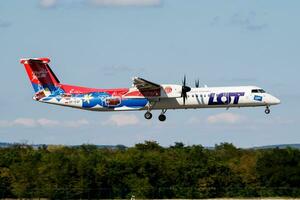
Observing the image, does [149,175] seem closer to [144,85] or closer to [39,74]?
[144,85]

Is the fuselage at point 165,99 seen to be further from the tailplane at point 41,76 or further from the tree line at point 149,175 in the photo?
the tree line at point 149,175

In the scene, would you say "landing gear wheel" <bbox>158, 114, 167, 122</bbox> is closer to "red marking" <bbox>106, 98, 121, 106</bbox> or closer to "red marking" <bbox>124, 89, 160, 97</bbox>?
"red marking" <bbox>124, 89, 160, 97</bbox>

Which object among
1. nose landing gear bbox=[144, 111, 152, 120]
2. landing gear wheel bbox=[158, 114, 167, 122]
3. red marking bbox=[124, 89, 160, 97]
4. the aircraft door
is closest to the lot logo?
red marking bbox=[124, 89, 160, 97]

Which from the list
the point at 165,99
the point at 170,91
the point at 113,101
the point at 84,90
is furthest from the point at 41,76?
the point at 170,91

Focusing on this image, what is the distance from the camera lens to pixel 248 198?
8150 centimetres

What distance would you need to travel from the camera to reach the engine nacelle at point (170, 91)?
83500mm

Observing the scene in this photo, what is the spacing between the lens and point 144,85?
8425cm

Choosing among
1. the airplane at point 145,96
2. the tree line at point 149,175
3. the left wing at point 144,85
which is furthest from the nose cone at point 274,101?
the left wing at point 144,85

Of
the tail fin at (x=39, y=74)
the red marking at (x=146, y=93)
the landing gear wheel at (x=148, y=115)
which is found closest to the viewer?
the red marking at (x=146, y=93)

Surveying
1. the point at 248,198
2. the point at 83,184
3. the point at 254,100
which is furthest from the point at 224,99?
the point at 83,184

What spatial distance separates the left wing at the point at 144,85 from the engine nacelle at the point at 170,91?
53 cm

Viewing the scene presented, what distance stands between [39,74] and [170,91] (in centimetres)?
1314

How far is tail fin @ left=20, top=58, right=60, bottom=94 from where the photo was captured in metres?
88.1

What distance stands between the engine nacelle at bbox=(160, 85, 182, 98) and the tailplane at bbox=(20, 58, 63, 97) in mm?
10064
